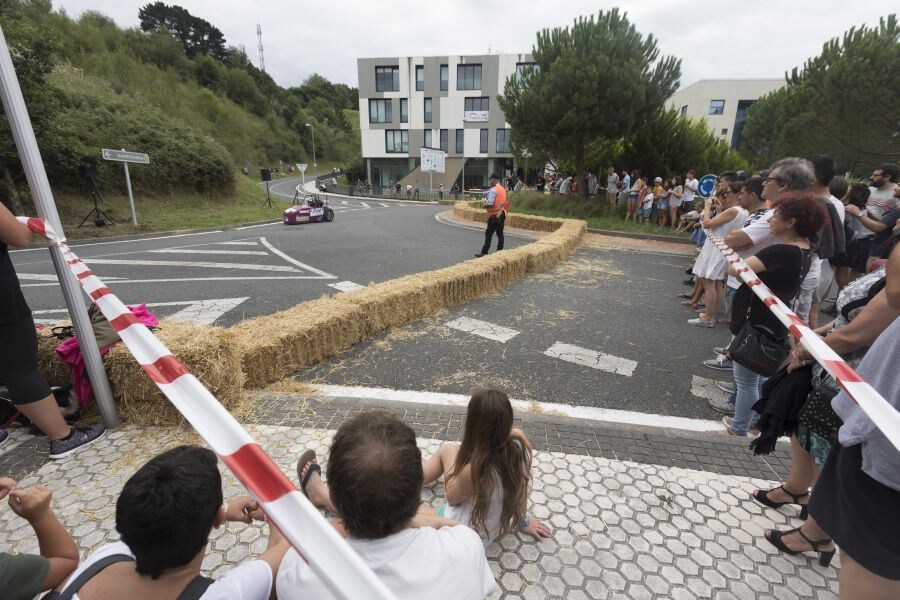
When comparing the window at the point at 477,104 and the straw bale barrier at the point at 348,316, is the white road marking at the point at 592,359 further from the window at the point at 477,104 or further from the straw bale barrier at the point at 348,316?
Answer: the window at the point at 477,104

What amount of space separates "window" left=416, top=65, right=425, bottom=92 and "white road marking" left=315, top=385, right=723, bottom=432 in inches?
1844

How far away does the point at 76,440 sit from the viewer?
2.86 m

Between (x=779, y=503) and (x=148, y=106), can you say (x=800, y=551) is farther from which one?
(x=148, y=106)

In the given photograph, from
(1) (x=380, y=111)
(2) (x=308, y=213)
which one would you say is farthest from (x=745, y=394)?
(1) (x=380, y=111)

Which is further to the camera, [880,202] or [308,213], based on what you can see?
[308,213]

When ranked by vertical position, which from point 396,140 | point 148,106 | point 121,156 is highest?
point 396,140

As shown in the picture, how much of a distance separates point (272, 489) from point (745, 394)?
343 cm

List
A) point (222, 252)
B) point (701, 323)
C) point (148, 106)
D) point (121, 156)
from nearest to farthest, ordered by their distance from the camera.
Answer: point (701, 323), point (222, 252), point (121, 156), point (148, 106)

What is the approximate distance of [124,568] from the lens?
124cm

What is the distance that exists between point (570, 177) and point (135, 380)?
20.8m

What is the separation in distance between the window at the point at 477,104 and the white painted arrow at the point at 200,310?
4334 centimetres

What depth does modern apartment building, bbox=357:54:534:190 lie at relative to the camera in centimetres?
4341

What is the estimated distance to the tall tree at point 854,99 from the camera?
1422cm

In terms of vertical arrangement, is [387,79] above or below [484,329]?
above
